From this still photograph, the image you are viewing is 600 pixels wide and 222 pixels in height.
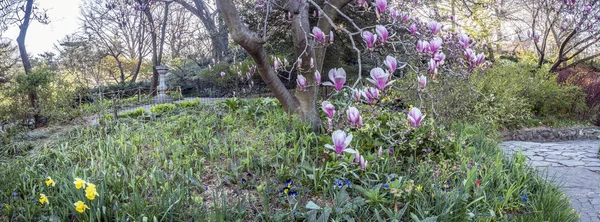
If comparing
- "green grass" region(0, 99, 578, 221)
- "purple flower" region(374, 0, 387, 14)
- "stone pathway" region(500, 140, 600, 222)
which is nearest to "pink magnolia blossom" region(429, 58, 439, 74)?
"purple flower" region(374, 0, 387, 14)

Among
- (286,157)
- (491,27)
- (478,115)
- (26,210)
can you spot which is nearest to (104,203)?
(26,210)

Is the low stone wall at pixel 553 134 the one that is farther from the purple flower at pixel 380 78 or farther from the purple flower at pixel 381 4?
the purple flower at pixel 380 78

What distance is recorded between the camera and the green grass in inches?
69.7

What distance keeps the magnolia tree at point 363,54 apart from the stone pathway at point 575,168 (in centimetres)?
137

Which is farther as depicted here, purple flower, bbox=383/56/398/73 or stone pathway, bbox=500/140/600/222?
stone pathway, bbox=500/140/600/222

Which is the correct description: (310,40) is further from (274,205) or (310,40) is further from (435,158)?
(274,205)

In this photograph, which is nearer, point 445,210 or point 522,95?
point 445,210

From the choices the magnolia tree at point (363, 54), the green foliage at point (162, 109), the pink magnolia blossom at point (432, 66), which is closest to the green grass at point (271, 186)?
the magnolia tree at point (363, 54)

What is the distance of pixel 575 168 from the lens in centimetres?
380

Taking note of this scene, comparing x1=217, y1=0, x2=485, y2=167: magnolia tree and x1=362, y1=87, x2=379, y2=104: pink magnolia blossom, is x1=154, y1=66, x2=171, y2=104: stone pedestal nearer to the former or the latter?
x1=217, y1=0, x2=485, y2=167: magnolia tree

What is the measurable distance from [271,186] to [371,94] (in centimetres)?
97

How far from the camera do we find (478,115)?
4543mm

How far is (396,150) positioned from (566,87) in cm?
555

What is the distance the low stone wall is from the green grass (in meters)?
3.27
